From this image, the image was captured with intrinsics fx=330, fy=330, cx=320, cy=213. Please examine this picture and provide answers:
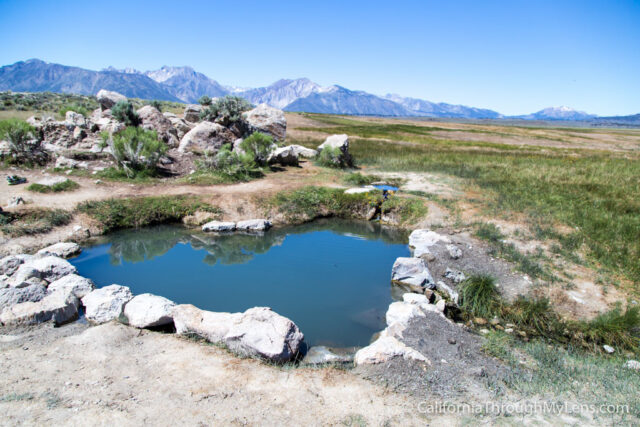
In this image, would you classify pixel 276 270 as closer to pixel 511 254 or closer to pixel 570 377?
pixel 511 254

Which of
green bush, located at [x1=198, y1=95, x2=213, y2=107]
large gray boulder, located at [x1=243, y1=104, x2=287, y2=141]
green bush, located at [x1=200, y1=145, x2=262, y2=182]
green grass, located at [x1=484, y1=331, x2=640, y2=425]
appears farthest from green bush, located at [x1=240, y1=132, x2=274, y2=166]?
green grass, located at [x1=484, y1=331, x2=640, y2=425]

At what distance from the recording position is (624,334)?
804cm

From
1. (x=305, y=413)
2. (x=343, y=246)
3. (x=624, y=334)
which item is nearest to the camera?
(x=305, y=413)

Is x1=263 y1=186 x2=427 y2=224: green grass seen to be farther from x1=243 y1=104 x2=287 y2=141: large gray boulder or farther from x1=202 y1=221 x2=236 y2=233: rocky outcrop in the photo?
x1=243 y1=104 x2=287 y2=141: large gray boulder

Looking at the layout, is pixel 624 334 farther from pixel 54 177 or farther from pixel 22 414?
pixel 54 177

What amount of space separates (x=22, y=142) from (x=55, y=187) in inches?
237

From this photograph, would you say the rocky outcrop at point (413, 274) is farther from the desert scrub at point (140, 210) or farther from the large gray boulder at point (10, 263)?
the large gray boulder at point (10, 263)

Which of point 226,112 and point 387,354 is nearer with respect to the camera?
point 387,354

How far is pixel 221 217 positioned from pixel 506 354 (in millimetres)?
12705

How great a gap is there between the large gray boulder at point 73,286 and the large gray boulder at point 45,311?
362 mm

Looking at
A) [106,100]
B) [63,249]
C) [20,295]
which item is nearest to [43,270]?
[20,295]

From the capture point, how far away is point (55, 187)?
15867mm

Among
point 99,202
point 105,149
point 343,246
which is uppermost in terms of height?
point 105,149

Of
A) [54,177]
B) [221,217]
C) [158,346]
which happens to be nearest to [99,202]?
[54,177]
